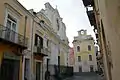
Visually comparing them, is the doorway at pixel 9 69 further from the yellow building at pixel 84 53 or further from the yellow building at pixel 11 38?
the yellow building at pixel 84 53

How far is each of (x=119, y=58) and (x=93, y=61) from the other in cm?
3599

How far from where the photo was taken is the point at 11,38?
9727 mm

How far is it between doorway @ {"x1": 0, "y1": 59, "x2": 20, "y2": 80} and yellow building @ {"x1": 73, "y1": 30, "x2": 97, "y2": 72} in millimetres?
27793

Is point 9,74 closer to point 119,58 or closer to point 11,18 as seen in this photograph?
point 11,18

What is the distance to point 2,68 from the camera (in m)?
9.27

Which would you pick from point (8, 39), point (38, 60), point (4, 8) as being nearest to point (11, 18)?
point (4, 8)

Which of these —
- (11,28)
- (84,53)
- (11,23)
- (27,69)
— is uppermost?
(11,23)

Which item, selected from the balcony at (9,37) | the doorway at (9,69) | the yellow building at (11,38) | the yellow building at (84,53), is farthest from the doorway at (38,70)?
the yellow building at (84,53)

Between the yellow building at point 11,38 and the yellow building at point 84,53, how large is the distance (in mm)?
26761

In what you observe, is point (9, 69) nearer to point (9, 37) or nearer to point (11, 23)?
point (9, 37)

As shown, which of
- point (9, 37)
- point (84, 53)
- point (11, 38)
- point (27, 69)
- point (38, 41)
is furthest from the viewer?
point (84, 53)

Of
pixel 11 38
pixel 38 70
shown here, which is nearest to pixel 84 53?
pixel 38 70

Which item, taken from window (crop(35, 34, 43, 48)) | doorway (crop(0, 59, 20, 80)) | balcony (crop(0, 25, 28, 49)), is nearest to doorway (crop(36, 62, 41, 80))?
window (crop(35, 34, 43, 48))

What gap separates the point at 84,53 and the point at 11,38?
97.4ft
